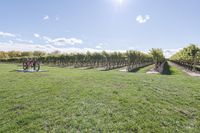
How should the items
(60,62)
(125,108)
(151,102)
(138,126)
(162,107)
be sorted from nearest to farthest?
1. (138,126)
2. (125,108)
3. (162,107)
4. (151,102)
5. (60,62)

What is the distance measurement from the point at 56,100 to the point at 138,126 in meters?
3.43

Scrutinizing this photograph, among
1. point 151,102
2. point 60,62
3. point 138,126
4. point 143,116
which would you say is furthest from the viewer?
point 60,62

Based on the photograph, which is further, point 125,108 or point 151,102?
point 151,102

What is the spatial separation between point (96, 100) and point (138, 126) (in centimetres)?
239

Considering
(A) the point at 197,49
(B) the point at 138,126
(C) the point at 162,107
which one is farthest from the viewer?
(A) the point at 197,49

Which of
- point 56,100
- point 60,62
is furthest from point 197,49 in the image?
point 56,100

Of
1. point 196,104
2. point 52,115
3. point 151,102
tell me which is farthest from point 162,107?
point 52,115

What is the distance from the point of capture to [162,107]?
6949 millimetres

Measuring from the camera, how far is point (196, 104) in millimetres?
7820

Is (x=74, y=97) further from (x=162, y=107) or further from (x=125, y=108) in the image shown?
(x=162, y=107)

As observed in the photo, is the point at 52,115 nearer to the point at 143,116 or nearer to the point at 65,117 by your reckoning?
the point at 65,117

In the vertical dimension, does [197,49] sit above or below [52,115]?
above

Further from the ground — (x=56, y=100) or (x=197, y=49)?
(x=197, y=49)

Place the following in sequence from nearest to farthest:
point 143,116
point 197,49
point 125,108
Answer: point 143,116 < point 125,108 < point 197,49
